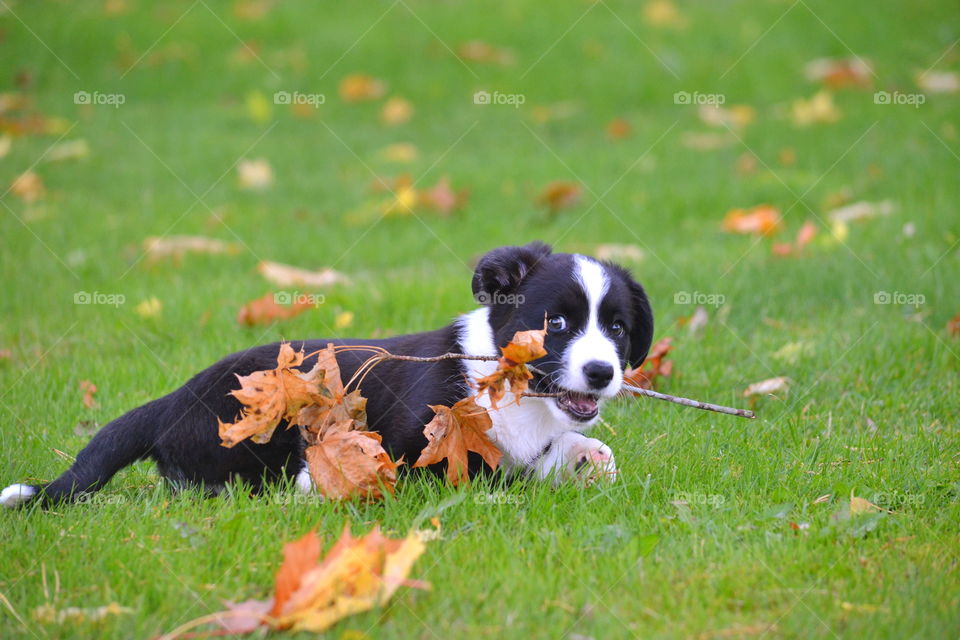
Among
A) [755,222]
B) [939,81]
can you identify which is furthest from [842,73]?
[755,222]

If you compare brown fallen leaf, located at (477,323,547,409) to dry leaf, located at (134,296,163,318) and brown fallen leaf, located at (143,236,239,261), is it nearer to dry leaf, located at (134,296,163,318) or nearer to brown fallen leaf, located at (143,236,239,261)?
dry leaf, located at (134,296,163,318)

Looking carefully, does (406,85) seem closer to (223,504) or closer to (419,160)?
(419,160)

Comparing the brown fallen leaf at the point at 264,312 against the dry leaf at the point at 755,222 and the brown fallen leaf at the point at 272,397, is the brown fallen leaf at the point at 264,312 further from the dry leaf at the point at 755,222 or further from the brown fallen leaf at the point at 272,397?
the dry leaf at the point at 755,222

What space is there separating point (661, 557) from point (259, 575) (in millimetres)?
1229

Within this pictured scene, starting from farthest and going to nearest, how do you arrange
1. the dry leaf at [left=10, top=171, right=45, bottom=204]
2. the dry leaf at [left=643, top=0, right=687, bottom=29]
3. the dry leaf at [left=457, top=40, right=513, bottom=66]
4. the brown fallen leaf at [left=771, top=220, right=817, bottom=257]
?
the dry leaf at [left=643, top=0, right=687, bottom=29]
the dry leaf at [left=457, top=40, right=513, bottom=66]
the dry leaf at [left=10, top=171, right=45, bottom=204]
the brown fallen leaf at [left=771, top=220, right=817, bottom=257]

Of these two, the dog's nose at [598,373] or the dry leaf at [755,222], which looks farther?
the dry leaf at [755,222]

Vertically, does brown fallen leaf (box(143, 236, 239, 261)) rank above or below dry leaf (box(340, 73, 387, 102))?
below

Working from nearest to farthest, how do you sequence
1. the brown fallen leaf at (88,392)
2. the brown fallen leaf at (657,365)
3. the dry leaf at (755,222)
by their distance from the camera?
the brown fallen leaf at (88,392), the brown fallen leaf at (657,365), the dry leaf at (755,222)

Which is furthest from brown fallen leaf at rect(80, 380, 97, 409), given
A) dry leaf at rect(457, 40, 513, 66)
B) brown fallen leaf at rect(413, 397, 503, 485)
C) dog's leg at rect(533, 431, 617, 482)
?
dry leaf at rect(457, 40, 513, 66)

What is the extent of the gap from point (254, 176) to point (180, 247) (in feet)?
6.38

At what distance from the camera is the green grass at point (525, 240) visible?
9.29ft

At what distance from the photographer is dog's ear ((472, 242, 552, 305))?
3574mm

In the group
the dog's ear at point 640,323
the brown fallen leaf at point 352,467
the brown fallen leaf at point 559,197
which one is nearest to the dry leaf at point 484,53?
the brown fallen leaf at point 559,197

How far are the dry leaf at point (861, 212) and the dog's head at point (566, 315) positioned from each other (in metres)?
4.03
